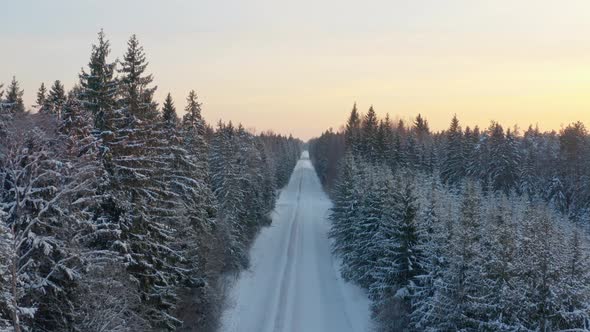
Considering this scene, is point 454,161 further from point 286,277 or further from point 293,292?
point 293,292

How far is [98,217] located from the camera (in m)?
21.2

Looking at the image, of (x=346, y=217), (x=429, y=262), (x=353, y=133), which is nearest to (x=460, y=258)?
(x=429, y=262)

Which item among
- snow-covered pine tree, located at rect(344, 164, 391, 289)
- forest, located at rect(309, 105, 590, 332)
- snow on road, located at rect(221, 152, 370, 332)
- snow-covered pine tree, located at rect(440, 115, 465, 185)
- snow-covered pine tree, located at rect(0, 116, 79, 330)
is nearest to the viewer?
snow-covered pine tree, located at rect(0, 116, 79, 330)

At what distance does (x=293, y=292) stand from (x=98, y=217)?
26074 millimetres

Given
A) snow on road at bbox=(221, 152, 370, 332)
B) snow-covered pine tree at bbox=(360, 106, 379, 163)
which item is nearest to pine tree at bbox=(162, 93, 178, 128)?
snow on road at bbox=(221, 152, 370, 332)

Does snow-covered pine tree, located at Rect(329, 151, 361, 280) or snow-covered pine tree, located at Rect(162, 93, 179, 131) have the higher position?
snow-covered pine tree, located at Rect(162, 93, 179, 131)

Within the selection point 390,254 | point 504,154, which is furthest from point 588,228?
point 390,254

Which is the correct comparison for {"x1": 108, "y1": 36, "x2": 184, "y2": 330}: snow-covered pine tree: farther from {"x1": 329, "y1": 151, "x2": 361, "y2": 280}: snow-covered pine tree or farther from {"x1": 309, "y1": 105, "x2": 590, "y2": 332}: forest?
{"x1": 329, "y1": 151, "x2": 361, "y2": 280}: snow-covered pine tree

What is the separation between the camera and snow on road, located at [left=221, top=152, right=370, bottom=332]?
121ft

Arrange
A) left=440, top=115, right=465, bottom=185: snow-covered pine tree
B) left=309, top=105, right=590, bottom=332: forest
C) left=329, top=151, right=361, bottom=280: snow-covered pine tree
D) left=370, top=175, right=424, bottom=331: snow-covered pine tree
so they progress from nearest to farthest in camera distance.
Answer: left=309, top=105, right=590, bottom=332: forest → left=370, top=175, right=424, bottom=331: snow-covered pine tree → left=329, top=151, right=361, bottom=280: snow-covered pine tree → left=440, top=115, right=465, bottom=185: snow-covered pine tree

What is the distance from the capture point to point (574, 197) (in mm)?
64750

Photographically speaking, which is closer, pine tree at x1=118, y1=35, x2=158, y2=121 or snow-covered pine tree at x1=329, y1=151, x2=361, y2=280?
pine tree at x1=118, y1=35, x2=158, y2=121

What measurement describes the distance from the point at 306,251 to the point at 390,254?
2882 cm

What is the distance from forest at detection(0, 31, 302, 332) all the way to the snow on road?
4457 mm
